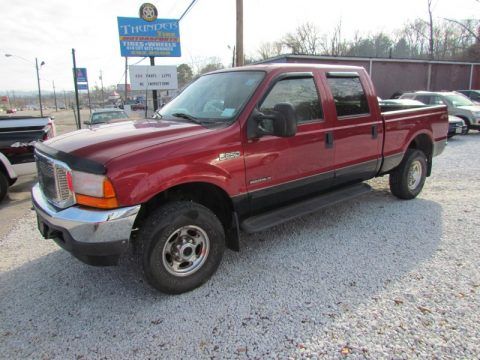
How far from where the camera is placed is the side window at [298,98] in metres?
3.67

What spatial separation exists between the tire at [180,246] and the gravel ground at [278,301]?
0.57 feet

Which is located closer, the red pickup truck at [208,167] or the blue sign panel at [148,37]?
the red pickup truck at [208,167]

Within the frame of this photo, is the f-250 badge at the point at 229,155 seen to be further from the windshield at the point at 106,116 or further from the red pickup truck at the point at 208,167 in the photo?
the windshield at the point at 106,116

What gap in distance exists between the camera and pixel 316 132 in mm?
4012

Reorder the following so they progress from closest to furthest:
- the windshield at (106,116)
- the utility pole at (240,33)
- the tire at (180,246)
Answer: the tire at (180,246) → the utility pole at (240,33) → the windshield at (106,116)

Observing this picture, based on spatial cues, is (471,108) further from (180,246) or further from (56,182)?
(56,182)

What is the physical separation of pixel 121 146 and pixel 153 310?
1387 mm

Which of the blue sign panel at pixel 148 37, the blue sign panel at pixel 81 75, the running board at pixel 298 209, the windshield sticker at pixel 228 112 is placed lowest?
the running board at pixel 298 209

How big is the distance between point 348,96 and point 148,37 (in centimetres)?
1138

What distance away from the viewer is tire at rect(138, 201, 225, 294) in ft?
9.77

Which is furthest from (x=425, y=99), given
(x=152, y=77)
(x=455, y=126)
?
(x=152, y=77)

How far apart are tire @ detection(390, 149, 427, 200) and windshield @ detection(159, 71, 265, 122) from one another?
9.72 ft

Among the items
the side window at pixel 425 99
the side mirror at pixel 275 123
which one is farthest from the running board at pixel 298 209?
the side window at pixel 425 99

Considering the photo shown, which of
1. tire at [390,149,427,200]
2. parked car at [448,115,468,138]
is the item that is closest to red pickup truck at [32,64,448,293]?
tire at [390,149,427,200]
